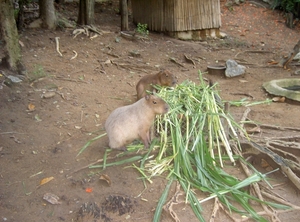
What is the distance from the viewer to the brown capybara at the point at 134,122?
4523 mm

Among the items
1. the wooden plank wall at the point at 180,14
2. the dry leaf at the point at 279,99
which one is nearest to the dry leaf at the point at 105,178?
the dry leaf at the point at 279,99

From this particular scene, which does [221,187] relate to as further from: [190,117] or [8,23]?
[8,23]

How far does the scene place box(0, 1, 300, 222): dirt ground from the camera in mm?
3834

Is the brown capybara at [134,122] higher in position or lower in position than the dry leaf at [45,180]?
higher

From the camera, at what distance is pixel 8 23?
6832 millimetres

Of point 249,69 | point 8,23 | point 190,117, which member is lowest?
point 249,69

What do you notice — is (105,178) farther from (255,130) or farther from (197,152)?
(255,130)

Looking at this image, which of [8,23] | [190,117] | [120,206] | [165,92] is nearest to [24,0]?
[8,23]

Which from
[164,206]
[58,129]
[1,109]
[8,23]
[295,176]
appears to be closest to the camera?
[164,206]

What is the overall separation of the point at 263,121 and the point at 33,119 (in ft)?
11.6

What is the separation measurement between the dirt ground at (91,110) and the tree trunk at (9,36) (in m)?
0.34

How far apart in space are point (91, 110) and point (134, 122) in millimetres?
2004

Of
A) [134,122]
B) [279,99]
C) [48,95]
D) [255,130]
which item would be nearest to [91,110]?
[48,95]

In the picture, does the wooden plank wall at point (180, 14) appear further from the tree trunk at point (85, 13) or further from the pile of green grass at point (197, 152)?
the pile of green grass at point (197, 152)
